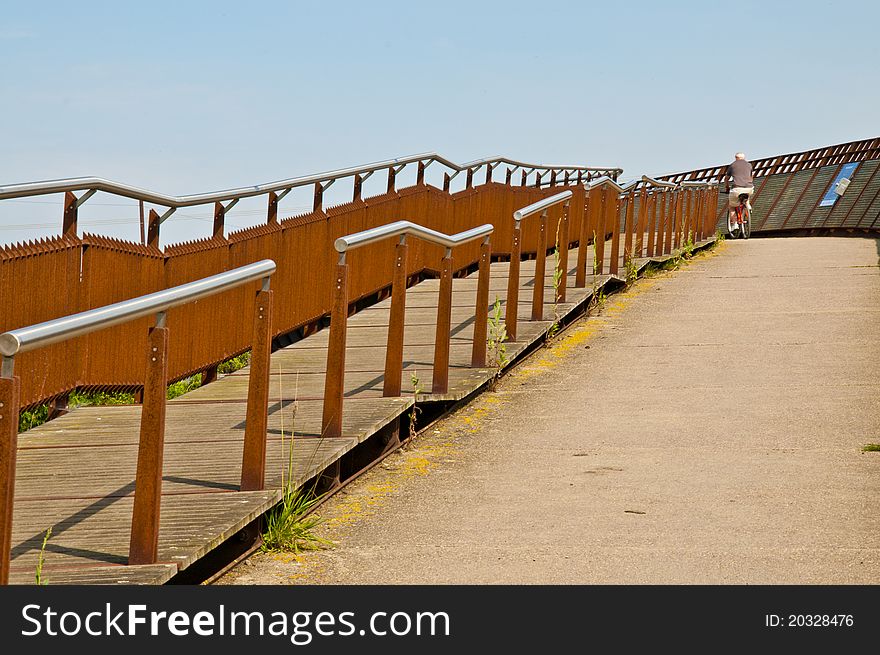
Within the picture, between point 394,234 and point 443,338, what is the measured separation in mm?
941

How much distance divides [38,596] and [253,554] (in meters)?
1.35

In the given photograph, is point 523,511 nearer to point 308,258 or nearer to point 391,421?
point 391,421

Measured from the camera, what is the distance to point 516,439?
716cm

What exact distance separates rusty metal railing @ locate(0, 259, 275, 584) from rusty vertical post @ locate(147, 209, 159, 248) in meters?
3.01

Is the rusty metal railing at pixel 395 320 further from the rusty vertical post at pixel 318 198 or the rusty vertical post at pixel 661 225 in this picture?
the rusty vertical post at pixel 661 225

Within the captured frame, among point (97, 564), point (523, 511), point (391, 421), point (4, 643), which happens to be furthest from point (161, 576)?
point (391, 421)

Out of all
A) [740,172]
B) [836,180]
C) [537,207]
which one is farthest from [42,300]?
[836,180]

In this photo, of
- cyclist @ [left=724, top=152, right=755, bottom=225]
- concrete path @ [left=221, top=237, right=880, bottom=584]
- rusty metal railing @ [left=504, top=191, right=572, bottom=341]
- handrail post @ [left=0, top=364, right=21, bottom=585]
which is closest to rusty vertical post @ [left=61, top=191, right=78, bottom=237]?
concrete path @ [left=221, top=237, right=880, bottom=584]

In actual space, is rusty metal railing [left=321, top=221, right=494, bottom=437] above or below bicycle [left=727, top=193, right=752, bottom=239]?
below

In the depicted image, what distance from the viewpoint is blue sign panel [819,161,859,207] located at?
3338cm

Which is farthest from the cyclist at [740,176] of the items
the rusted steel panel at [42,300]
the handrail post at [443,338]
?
the rusted steel panel at [42,300]

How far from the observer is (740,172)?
24.3 metres

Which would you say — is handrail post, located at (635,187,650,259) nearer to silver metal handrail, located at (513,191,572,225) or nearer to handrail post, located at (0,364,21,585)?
silver metal handrail, located at (513,191,572,225)

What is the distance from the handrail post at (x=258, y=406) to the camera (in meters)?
5.19
